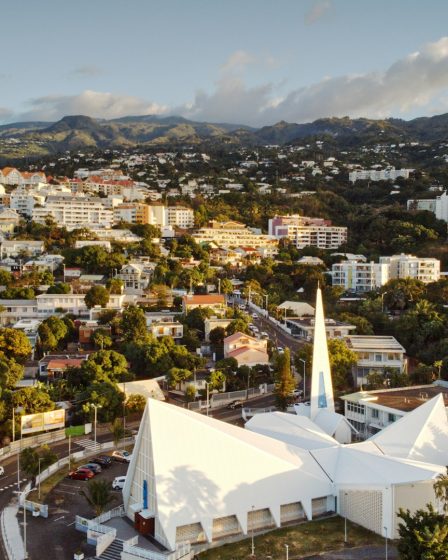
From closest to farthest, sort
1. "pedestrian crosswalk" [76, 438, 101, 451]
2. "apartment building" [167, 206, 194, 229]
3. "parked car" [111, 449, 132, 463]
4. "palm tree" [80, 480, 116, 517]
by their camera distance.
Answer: "palm tree" [80, 480, 116, 517], "parked car" [111, 449, 132, 463], "pedestrian crosswalk" [76, 438, 101, 451], "apartment building" [167, 206, 194, 229]

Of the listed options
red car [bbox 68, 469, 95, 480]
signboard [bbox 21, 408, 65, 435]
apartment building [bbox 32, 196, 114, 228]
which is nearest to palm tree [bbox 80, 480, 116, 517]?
Answer: red car [bbox 68, 469, 95, 480]

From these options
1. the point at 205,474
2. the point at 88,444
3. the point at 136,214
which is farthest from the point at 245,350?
the point at 136,214

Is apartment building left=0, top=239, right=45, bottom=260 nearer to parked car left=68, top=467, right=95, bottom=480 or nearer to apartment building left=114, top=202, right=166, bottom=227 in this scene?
apartment building left=114, top=202, right=166, bottom=227

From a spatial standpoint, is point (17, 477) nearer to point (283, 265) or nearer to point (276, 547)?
point (276, 547)

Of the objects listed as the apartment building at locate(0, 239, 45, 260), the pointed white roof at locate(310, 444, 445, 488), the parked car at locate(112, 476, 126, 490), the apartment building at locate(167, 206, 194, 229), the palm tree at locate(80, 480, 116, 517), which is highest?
the apartment building at locate(167, 206, 194, 229)

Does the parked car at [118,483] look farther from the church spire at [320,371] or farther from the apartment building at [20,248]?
the apartment building at [20,248]

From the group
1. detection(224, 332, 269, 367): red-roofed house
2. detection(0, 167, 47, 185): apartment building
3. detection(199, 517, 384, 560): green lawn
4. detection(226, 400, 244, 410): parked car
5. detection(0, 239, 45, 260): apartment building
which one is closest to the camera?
detection(199, 517, 384, 560): green lawn

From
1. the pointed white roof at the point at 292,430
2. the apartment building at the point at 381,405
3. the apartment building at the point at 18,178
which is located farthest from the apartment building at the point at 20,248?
the pointed white roof at the point at 292,430

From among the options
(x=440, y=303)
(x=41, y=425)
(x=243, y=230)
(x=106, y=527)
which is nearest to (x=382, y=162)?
(x=243, y=230)
